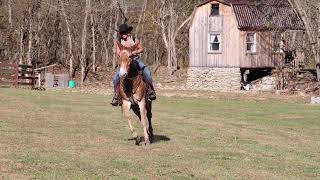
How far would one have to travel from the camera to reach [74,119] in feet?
64.4

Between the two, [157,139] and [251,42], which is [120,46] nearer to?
[157,139]

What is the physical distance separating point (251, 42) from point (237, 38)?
1.35 metres

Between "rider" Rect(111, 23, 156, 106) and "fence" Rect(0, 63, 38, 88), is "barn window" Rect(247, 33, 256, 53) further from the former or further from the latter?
"rider" Rect(111, 23, 156, 106)

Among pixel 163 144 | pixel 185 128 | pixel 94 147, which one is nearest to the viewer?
pixel 94 147

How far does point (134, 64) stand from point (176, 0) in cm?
5001

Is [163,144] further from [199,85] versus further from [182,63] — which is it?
[182,63]

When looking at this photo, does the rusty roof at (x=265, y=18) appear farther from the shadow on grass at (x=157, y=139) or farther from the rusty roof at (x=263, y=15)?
the shadow on grass at (x=157, y=139)

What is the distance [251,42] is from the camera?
51219 mm

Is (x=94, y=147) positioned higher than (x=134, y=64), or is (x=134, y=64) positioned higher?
(x=134, y=64)

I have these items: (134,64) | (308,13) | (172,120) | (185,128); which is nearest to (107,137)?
(134,64)

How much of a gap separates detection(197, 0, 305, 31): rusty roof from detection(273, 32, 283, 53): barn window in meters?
0.83

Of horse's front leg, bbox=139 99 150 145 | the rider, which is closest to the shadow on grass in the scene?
horse's front leg, bbox=139 99 150 145

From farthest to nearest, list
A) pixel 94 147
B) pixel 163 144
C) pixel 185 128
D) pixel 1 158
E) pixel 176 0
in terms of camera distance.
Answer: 1. pixel 176 0
2. pixel 185 128
3. pixel 163 144
4. pixel 94 147
5. pixel 1 158

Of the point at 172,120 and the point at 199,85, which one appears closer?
the point at 172,120
